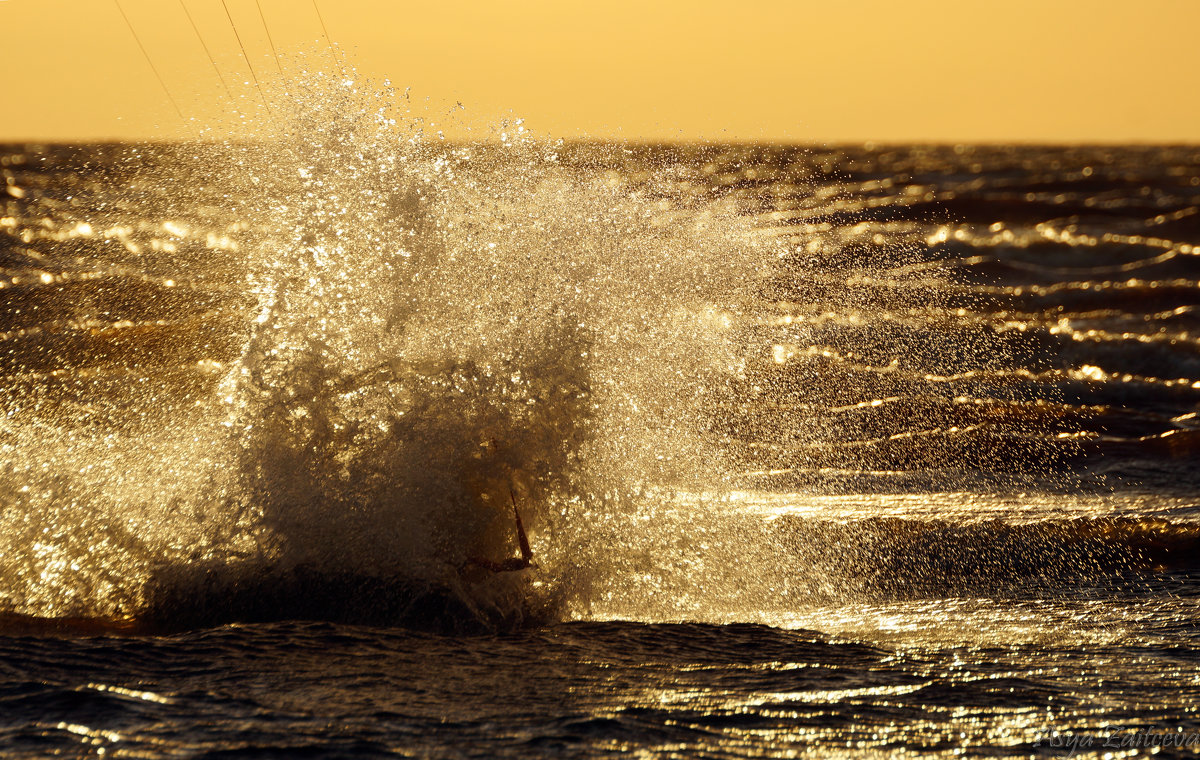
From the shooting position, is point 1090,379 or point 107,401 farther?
point 1090,379

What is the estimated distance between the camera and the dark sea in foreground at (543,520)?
11.5 ft

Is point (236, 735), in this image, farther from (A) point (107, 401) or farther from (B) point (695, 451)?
(A) point (107, 401)

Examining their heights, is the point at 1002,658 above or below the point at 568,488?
below

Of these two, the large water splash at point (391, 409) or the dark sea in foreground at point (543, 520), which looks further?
the large water splash at point (391, 409)

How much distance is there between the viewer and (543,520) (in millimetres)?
4953

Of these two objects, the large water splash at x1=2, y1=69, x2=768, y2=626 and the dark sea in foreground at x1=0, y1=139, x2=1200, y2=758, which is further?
the large water splash at x1=2, y1=69, x2=768, y2=626

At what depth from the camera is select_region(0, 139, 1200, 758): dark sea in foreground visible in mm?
3506

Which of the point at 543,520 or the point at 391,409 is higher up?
the point at 391,409

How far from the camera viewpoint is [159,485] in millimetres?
4992

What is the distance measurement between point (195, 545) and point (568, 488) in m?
1.70

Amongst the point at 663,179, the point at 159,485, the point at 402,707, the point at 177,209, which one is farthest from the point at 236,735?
the point at 177,209

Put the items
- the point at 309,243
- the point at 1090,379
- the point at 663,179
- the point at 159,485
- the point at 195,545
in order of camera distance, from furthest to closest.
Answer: the point at 1090,379, the point at 663,179, the point at 309,243, the point at 159,485, the point at 195,545

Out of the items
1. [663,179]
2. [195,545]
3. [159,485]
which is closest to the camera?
[195,545]

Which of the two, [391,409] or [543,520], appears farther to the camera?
[391,409]
